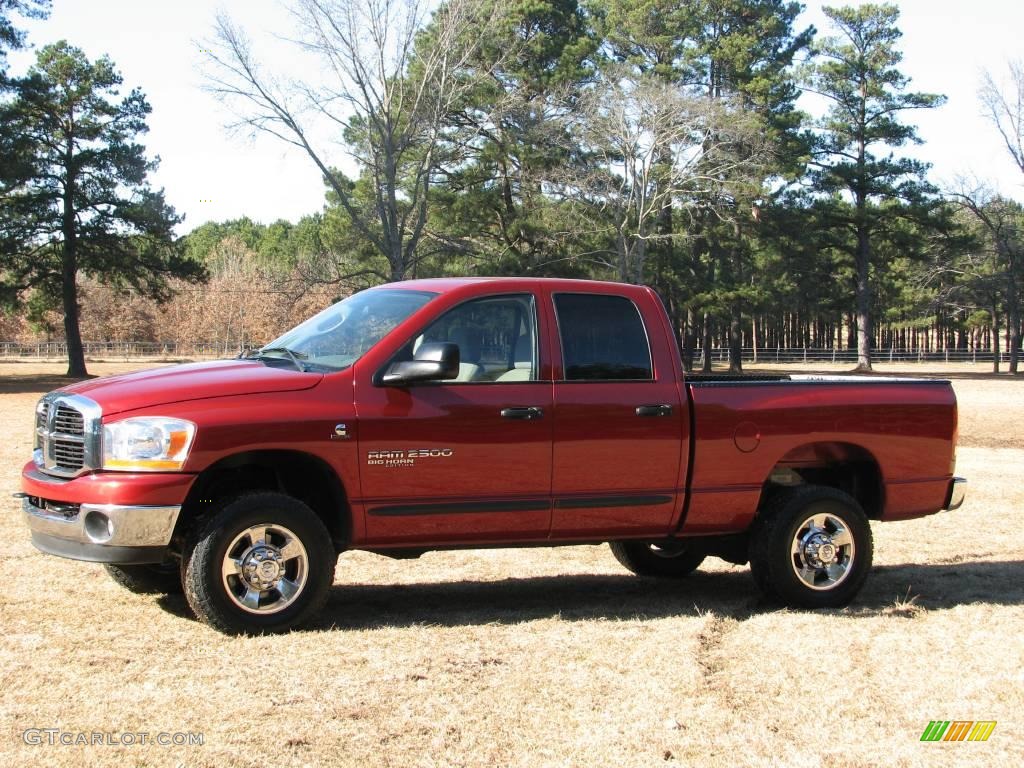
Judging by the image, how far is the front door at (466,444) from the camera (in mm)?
5992

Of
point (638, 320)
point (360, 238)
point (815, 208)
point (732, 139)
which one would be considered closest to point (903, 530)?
point (638, 320)

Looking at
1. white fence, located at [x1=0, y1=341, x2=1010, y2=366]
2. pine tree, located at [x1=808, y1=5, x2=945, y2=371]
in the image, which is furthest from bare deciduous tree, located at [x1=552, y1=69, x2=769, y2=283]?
white fence, located at [x1=0, y1=341, x2=1010, y2=366]

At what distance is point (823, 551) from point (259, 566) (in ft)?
11.3

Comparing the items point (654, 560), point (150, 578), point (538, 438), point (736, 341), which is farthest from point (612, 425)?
point (736, 341)

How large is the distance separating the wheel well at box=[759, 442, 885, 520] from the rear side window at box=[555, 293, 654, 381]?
45.2 inches

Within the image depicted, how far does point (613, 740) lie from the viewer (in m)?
4.41

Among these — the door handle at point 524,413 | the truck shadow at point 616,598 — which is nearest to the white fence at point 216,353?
the truck shadow at point 616,598

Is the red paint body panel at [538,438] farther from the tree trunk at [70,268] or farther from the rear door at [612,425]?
the tree trunk at [70,268]

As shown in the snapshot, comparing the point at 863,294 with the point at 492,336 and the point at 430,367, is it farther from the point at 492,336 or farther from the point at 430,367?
the point at 430,367

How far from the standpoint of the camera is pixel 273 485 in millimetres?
6320

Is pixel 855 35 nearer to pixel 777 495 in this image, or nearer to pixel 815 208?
pixel 815 208

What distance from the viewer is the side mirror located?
588 cm

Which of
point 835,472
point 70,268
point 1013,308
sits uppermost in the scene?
point 70,268

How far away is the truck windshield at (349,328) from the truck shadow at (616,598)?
1.48 m
